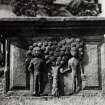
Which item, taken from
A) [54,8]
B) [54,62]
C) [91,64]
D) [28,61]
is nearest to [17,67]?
[28,61]

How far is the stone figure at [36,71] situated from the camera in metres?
3.29

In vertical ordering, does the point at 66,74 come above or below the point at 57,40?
below

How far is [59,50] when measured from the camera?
10.9ft

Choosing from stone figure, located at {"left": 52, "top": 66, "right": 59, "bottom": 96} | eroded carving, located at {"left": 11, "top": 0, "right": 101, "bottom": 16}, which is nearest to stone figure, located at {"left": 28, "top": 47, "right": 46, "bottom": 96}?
stone figure, located at {"left": 52, "top": 66, "right": 59, "bottom": 96}

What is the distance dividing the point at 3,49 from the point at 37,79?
1.55 ft

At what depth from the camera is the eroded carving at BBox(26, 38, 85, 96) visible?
330cm

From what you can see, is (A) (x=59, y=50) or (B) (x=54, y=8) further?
(B) (x=54, y=8)

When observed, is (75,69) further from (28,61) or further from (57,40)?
(28,61)

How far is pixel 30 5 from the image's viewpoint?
13.9 feet

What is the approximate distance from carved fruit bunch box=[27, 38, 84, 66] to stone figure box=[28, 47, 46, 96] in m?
0.05

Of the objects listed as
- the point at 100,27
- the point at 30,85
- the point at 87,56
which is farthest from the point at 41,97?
the point at 100,27

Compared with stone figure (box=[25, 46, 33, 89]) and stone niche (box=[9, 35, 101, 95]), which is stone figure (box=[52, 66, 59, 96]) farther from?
stone figure (box=[25, 46, 33, 89])

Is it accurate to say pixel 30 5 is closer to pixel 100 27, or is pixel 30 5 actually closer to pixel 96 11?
pixel 96 11

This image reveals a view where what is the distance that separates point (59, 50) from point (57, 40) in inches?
4.3
